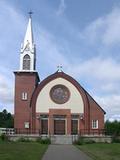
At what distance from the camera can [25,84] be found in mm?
62438

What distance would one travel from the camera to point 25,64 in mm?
63438

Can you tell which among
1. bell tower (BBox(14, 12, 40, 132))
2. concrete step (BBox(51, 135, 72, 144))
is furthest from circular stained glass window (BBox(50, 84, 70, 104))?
concrete step (BBox(51, 135, 72, 144))

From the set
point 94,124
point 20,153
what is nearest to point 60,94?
point 94,124

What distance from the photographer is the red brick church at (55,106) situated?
201 ft

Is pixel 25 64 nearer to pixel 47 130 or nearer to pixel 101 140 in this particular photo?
pixel 47 130

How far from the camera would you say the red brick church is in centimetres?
6119

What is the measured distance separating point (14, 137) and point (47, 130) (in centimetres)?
953

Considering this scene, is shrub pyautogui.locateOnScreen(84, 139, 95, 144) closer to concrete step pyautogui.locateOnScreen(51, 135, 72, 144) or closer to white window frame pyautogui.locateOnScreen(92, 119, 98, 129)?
concrete step pyautogui.locateOnScreen(51, 135, 72, 144)

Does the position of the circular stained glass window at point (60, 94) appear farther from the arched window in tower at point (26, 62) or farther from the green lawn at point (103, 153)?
the green lawn at point (103, 153)

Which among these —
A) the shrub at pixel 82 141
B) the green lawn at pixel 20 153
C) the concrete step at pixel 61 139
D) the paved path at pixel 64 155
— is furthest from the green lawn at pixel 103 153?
the concrete step at pixel 61 139

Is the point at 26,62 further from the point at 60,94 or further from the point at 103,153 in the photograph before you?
the point at 103,153

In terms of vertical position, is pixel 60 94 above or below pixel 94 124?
above

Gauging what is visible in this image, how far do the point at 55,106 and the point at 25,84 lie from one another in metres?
5.25

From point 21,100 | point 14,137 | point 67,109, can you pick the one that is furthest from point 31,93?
point 14,137
